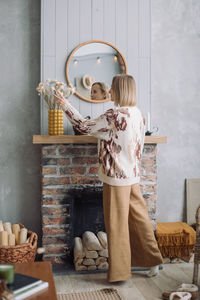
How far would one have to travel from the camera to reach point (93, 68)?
3.14 m

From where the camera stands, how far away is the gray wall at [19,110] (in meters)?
3.21

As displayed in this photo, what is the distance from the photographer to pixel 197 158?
12.1 ft

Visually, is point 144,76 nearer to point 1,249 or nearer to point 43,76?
point 43,76

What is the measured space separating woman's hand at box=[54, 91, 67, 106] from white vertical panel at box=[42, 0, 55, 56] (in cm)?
54

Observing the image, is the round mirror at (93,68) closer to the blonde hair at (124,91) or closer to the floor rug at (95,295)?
the blonde hair at (124,91)

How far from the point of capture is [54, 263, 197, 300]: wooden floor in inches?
98.5

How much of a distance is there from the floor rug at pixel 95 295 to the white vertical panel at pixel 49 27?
1999mm

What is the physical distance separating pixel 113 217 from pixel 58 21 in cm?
178

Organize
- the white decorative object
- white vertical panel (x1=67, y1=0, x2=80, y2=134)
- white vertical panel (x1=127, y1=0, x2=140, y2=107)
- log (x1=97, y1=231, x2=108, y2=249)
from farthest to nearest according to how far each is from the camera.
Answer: white vertical panel (x1=127, y1=0, x2=140, y2=107) → white vertical panel (x1=67, y1=0, x2=80, y2=134) → log (x1=97, y1=231, x2=108, y2=249) → the white decorative object

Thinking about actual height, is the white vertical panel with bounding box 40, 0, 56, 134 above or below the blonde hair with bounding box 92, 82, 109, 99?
above

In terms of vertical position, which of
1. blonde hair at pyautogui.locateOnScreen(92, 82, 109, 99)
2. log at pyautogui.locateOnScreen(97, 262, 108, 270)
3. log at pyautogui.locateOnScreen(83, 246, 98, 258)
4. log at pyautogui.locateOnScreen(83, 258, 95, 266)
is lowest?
log at pyautogui.locateOnScreen(97, 262, 108, 270)

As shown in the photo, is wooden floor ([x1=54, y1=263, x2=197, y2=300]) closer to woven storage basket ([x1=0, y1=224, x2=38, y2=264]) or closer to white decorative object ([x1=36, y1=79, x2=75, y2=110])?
woven storage basket ([x1=0, y1=224, x2=38, y2=264])

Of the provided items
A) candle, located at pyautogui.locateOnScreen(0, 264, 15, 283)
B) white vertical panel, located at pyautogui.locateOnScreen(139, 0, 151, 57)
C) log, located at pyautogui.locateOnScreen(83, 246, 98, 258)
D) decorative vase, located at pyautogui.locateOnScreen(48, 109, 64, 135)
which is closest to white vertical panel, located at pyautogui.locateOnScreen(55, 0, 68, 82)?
decorative vase, located at pyautogui.locateOnScreen(48, 109, 64, 135)

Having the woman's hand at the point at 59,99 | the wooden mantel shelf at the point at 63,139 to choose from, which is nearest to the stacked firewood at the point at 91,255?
the wooden mantel shelf at the point at 63,139
